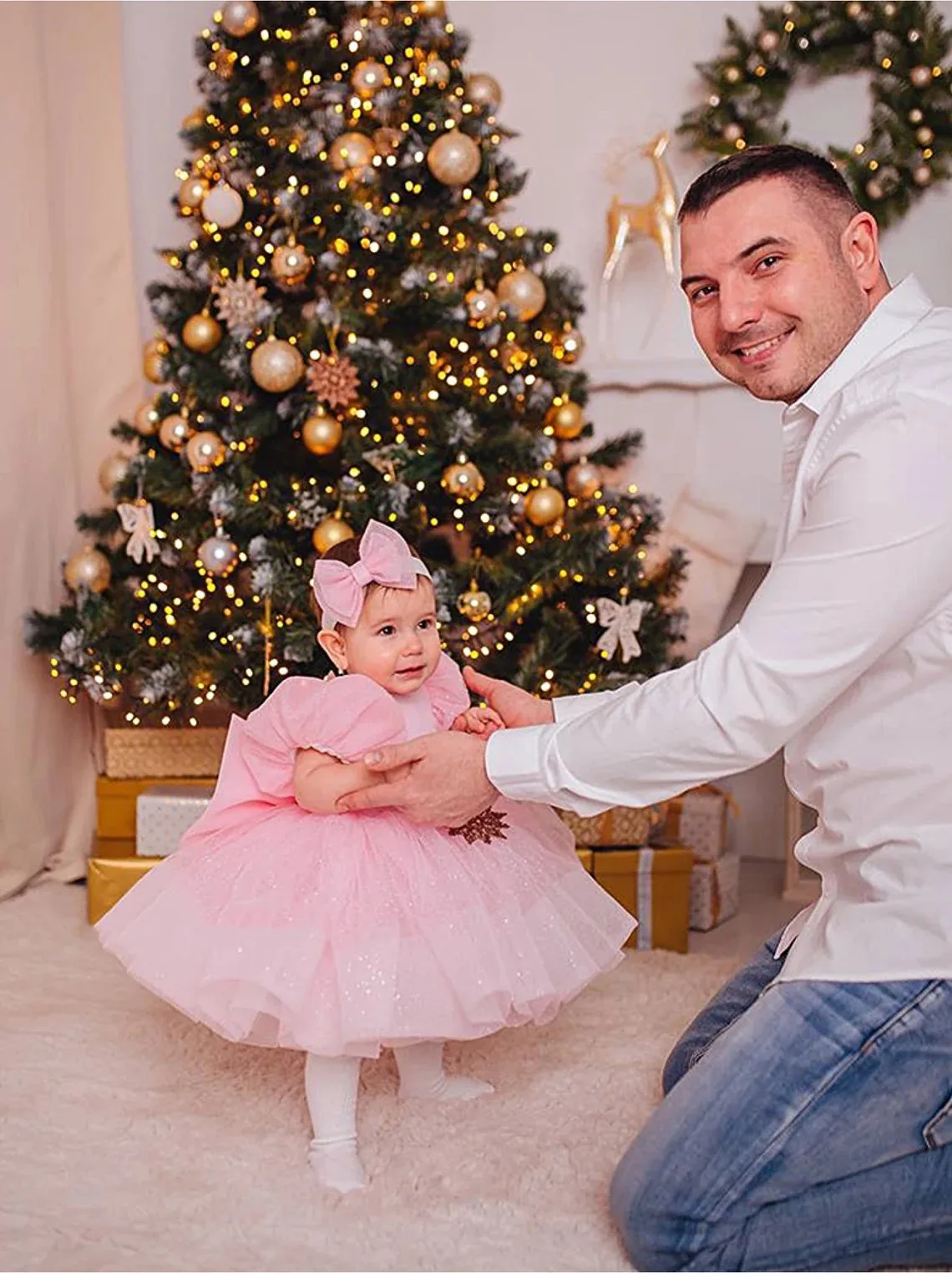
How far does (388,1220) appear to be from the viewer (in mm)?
1702

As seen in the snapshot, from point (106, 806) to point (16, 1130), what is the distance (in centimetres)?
117

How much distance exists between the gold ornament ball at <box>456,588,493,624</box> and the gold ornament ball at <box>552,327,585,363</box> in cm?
62

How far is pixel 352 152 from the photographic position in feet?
10.00

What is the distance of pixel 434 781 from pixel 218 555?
51.7 inches

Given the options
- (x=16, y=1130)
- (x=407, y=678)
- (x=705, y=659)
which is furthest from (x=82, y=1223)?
(x=705, y=659)

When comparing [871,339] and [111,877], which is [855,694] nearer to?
[871,339]

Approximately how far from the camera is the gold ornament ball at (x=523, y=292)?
311 centimetres

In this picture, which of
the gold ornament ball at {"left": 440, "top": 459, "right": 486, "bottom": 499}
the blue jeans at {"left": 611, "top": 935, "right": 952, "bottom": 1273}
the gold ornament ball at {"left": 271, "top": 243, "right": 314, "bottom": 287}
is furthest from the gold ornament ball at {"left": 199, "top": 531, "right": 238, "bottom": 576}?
the blue jeans at {"left": 611, "top": 935, "right": 952, "bottom": 1273}

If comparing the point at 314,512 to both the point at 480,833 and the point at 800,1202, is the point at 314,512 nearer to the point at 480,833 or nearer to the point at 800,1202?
the point at 480,833

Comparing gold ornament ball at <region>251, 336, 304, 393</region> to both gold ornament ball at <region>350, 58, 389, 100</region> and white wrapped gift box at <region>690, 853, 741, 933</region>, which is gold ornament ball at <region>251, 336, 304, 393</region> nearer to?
gold ornament ball at <region>350, 58, 389, 100</region>

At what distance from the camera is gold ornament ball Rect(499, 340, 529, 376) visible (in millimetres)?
3086

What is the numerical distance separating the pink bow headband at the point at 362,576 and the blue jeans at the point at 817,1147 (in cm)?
80

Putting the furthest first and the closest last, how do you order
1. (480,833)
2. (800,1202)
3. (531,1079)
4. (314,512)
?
(314,512) < (531,1079) < (480,833) < (800,1202)

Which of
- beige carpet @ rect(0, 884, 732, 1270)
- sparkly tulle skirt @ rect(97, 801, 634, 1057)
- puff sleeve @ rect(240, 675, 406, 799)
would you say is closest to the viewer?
beige carpet @ rect(0, 884, 732, 1270)
